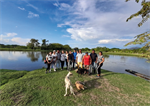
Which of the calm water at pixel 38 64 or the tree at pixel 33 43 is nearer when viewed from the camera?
the calm water at pixel 38 64

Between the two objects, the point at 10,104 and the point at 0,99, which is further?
the point at 0,99

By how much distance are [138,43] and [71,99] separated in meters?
4.09

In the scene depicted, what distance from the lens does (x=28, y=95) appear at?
3.79 m

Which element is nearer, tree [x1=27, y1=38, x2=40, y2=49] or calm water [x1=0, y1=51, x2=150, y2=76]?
calm water [x1=0, y1=51, x2=150, y2=76]

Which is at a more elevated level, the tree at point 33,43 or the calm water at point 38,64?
the tree at point 33,43

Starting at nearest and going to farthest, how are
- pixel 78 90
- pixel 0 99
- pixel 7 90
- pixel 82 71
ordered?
pixel 0 99, pixel 7 90, pixel 78 90, pixel 82 71

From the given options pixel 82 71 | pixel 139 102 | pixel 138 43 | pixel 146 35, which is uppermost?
pixel 146 35

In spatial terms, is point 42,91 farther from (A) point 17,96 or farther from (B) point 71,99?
(B) point 71,99

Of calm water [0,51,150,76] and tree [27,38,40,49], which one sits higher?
tree [27,38,40,49]

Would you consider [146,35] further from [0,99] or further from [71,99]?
[0,99]

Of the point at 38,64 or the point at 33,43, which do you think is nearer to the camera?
the point at 38,64

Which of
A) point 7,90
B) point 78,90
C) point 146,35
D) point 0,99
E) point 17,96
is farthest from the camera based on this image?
point 78,90

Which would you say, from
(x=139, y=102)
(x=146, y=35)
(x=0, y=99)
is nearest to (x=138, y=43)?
(x=146, y=35)

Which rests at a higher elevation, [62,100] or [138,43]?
[138,43]
